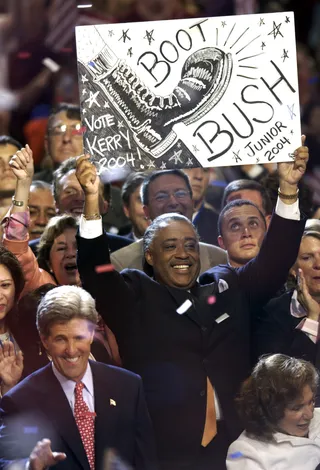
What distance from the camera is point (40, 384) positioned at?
3580 mm

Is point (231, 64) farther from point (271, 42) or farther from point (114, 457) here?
point (114, 457)

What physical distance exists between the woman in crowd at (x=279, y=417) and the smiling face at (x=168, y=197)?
31.8 inches

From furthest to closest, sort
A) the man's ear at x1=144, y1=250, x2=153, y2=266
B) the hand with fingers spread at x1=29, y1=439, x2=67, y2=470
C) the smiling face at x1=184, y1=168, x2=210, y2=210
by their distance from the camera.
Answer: the smiling face at x1=184, y1=168, x2=210, y2=210, the man's ear at x1=144, y1=250, x2=153, y2=266, the hand with fingers spread at x1=29, y1=439, x2=67, y2=470

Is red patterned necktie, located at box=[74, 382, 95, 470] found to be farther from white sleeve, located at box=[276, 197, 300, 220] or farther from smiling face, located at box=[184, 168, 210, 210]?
smiling face, located at box=[184, 168, 210, 210]

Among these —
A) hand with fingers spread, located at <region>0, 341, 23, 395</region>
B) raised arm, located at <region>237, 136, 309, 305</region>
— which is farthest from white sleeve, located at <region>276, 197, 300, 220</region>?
hand with fingers spread, located at <region>0, 341, 23, 395</region>

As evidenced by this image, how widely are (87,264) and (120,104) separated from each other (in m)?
0.55

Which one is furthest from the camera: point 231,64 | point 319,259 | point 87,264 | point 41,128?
point 41,128

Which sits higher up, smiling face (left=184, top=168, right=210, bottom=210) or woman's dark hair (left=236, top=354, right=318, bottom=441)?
smiling face (left=184, top=168, right=210, bottom=210)

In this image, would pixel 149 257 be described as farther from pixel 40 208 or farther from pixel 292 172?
pixel 40 208

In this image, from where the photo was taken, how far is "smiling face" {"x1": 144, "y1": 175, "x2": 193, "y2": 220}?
4.39 meters

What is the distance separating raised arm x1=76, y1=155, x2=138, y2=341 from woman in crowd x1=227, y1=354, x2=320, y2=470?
1.50 ft

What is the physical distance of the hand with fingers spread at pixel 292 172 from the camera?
12.6 ft

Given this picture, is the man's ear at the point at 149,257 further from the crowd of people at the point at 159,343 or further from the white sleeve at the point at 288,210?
the white sleeve at the point at 288,210

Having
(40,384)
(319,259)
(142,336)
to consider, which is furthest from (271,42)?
(40,384)
